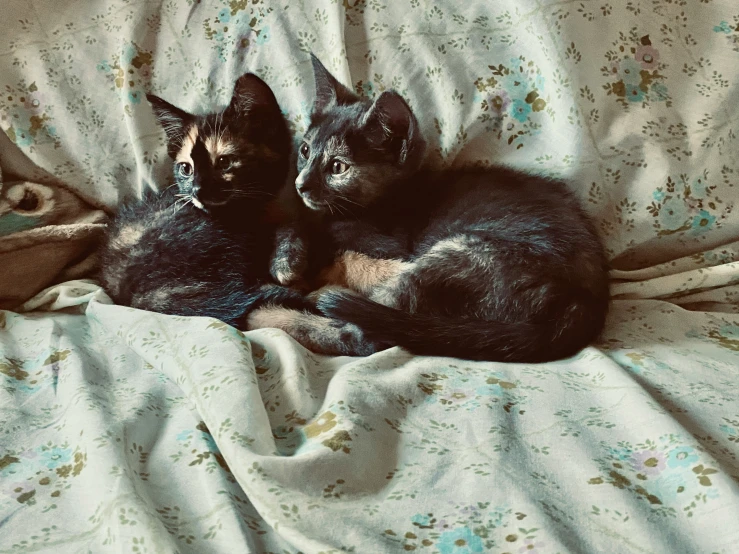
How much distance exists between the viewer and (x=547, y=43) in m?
1.29

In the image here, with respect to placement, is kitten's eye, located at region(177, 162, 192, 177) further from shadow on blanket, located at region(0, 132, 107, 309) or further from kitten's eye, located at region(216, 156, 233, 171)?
shadow on blanket, located at region(0, 132, 107, 309)

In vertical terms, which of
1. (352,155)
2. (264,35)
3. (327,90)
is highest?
(264,35)

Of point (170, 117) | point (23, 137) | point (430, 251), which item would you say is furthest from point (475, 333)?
point (23, 137)

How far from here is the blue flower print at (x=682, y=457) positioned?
800mm

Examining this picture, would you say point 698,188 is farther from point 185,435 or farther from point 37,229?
point 37,229

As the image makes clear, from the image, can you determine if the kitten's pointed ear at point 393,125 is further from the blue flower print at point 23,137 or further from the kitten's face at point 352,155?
the blue flower print at point 23,137

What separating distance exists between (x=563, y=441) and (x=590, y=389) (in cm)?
17

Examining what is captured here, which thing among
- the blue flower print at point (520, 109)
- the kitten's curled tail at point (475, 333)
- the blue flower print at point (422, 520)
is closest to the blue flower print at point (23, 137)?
the kitten's curled tail at point (475, 333)

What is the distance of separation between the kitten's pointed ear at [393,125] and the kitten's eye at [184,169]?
0.40 m

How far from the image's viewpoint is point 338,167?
136 cm

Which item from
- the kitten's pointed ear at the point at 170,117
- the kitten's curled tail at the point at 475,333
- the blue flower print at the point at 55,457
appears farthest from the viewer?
the kitten's pointed ear at the point at 170,117

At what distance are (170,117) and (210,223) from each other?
0.26 metres

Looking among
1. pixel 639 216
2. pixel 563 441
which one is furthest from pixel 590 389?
pixel 639 216

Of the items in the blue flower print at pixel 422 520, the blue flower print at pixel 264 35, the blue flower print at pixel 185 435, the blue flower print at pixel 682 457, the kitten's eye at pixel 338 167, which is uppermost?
the blue flower print at pixel 264 35
